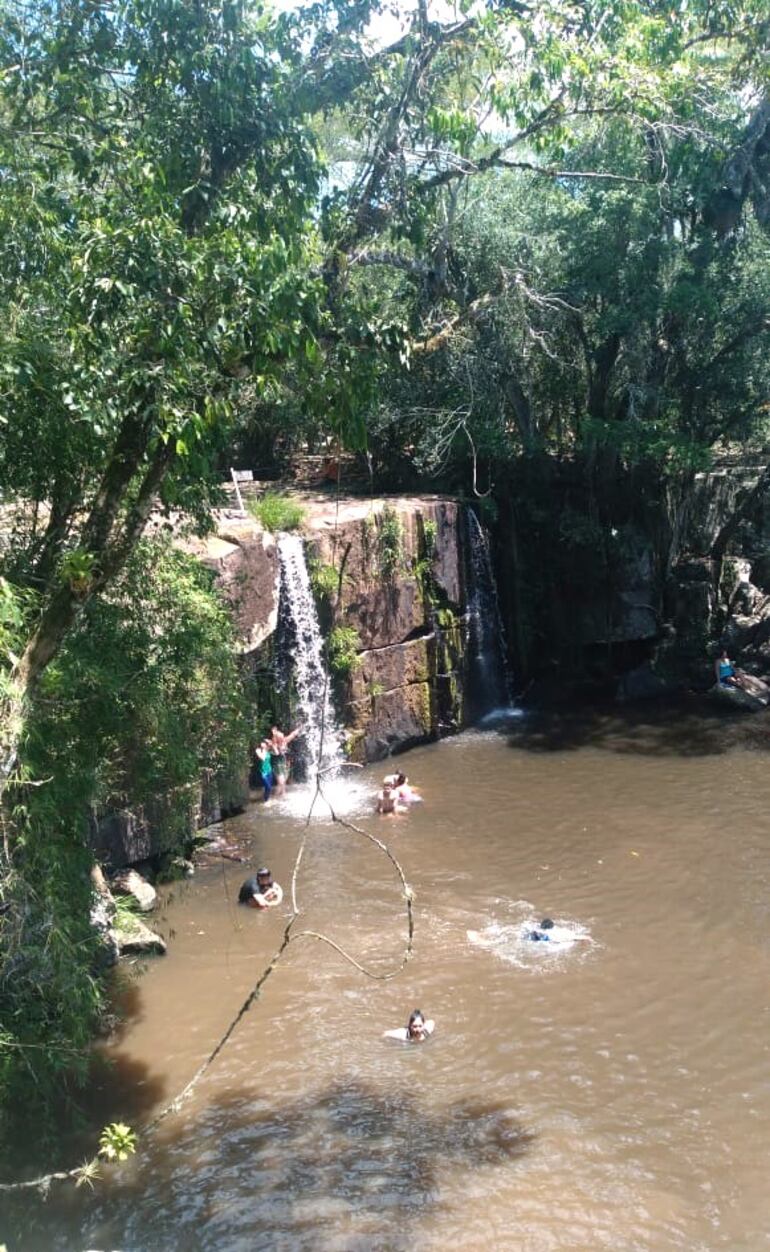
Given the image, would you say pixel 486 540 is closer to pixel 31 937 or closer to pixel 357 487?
pixel 357 487

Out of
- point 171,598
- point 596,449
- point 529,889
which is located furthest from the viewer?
point 596,449

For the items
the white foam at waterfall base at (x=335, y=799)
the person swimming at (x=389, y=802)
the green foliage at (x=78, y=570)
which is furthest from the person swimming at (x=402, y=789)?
the green foliage at (x=78, y=570)

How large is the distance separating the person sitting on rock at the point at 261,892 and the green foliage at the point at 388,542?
6.09 m

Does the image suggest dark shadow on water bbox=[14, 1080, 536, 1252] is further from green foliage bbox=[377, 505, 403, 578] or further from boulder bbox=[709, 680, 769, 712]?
boulder bbox=[709, 680, 769, 712]

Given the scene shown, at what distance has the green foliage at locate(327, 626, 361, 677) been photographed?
1562cm

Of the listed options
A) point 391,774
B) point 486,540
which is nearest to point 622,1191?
point 391,774

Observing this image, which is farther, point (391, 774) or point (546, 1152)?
point (391, 774)

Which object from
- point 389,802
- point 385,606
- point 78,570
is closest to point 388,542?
point 385,606

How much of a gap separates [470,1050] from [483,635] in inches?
413

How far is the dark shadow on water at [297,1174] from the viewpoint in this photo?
7016 millimetres

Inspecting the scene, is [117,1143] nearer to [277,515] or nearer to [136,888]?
[136,888]

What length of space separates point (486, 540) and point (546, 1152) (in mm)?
12788

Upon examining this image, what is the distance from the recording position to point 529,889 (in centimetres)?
1200

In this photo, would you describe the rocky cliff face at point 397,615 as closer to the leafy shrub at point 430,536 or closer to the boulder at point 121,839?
the leafy shrub at point 430,536
